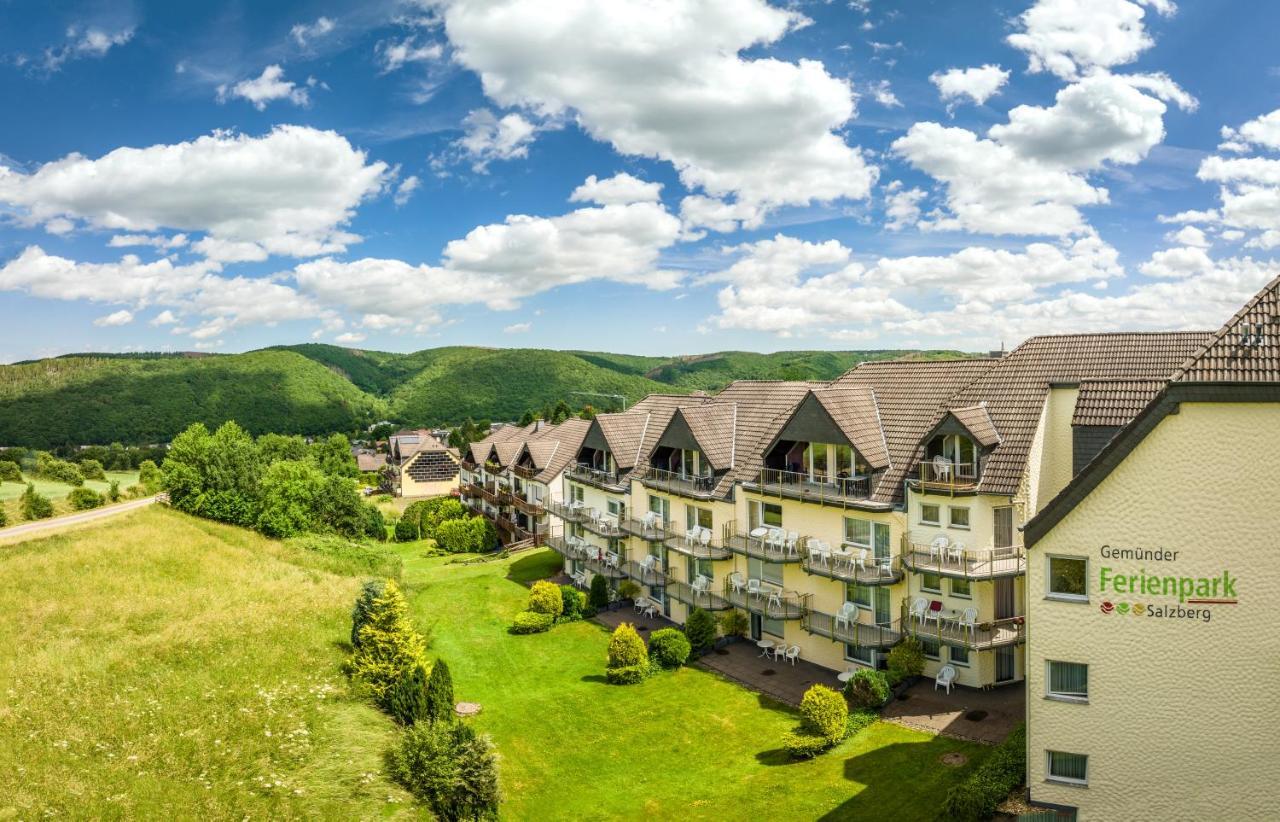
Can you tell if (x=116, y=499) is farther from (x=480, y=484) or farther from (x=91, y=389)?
(x=91, y=389)

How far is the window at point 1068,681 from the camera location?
18.7 metres

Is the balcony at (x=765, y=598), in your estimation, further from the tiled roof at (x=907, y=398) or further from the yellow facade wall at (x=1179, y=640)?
the yellow facade wall at (x=1179, y=640)

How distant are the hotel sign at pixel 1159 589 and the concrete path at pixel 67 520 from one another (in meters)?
59.2

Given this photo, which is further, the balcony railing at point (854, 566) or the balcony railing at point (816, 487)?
the balcony railing at point (816, 487)

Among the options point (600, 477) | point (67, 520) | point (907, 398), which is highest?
point (907, 398)

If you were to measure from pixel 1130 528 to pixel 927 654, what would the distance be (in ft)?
50.0

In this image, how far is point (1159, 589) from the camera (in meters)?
17.7

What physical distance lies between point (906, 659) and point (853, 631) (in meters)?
2.59

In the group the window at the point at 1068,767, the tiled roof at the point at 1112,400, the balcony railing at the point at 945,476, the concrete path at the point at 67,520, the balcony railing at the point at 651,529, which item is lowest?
the window at the point at 1068,767

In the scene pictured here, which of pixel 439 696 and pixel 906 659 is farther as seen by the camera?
pixel 906 659

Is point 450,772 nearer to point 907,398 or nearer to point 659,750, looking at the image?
point 659,750

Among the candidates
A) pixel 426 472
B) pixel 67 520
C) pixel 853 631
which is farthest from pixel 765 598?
pixel 426 472

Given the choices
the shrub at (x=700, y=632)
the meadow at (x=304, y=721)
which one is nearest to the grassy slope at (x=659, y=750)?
the meadow at (x=304, y=721)

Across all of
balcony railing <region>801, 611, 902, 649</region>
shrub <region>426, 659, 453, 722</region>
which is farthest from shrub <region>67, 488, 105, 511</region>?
balcony railing <region>801, 611, 902, 649</region>
